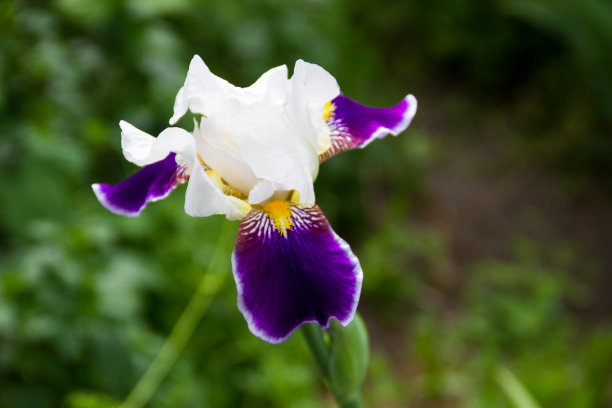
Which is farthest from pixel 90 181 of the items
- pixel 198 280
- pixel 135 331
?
pixel 135 331

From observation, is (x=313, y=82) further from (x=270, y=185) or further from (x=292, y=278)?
(x=292, y=278)

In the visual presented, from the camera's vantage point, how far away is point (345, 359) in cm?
79

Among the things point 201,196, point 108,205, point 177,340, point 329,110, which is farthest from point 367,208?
point 201,196

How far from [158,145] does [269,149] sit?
14 cm

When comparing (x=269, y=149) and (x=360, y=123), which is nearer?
(x=269, y=149)

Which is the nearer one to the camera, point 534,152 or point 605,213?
point 605,213

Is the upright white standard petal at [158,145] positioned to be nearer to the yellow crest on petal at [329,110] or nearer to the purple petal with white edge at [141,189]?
the purple petal with white edge at [141,189]

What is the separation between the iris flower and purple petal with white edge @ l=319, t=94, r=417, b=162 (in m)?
0.03

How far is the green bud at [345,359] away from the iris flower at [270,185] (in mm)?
133

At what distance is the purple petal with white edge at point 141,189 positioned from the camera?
2.69 feet

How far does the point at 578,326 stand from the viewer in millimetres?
2635

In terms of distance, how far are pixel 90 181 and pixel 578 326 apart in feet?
7.07

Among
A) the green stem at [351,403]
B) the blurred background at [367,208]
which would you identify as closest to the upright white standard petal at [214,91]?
the green stem at [351,403]

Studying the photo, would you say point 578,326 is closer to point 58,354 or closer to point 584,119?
point 584,119
